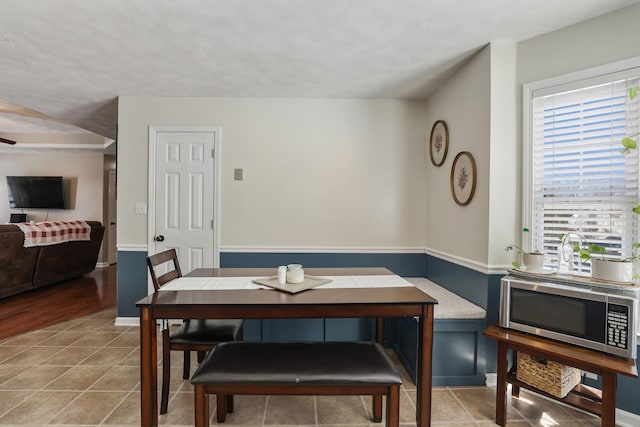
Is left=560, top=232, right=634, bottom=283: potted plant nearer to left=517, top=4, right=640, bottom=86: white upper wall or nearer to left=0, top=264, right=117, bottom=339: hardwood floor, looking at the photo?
left=517, top=4, right=640, bottom=86: white upper wall

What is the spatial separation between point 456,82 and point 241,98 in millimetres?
2092

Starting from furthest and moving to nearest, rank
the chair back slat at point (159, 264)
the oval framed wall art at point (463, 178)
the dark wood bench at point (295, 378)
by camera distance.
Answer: the oval framed wall art at point (463, 178), the chair back slat at point (159, 264), the dark wood bench at point (295, 378)

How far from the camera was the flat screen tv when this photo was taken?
21.0ft

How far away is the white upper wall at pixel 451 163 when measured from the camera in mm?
2357

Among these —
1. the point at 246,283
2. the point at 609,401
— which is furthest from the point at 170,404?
the point at 609,401

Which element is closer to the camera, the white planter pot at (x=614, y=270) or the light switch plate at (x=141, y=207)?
the white planter pot at (x=614, y=270)

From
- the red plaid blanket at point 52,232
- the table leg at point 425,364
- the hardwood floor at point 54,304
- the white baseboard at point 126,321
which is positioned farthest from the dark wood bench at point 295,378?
the red plaid blanket at point 52,232

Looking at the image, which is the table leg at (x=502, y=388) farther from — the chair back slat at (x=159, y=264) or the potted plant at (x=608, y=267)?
the chair back slat at (x=159, y=264)

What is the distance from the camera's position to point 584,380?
2.01 meters

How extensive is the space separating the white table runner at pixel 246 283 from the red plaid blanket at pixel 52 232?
12.6 ft

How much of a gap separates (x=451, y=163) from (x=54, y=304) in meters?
4.90

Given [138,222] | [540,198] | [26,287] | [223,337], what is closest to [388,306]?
[223,337]

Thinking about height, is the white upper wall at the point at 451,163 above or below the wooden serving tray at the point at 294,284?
above

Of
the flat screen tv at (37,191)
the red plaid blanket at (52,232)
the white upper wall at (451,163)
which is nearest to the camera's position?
the white upper wall at (451,163)
